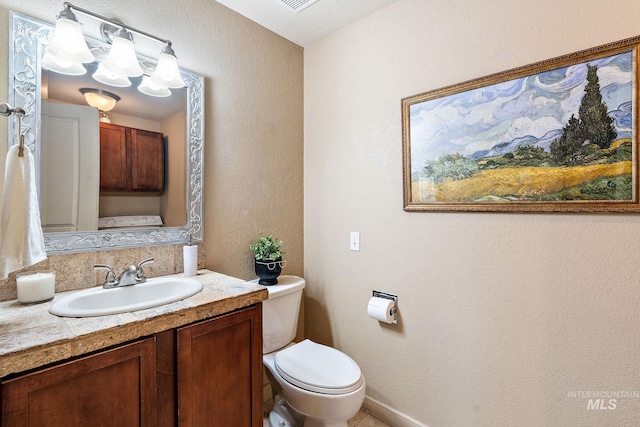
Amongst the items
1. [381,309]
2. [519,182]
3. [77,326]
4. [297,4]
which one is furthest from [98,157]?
[519,182]

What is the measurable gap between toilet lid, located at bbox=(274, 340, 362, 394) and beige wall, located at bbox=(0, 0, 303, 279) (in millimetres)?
555

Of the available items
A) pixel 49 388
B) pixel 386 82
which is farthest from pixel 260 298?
pixel 386 82

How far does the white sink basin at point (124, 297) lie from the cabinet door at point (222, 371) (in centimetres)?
18

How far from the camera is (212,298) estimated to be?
1.13 meters

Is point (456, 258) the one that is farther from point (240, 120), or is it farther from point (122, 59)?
point (122, 59)

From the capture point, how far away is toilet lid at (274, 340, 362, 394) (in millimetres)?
1342

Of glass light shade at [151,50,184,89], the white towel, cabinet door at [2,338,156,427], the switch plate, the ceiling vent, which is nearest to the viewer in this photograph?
cabinet door at [2,338,156,427]

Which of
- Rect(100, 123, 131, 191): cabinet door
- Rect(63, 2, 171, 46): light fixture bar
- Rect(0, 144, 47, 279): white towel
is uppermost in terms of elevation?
Rect(63, 2, 171, 46): light fixture bar

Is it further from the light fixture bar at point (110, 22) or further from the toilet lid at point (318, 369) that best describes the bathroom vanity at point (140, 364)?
the light fixture bar at point (110, 22)

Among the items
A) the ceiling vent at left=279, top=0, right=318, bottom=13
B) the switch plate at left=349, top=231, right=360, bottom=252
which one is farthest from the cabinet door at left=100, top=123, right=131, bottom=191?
the switch plate at left=349, top=231, right=360, bottom=252

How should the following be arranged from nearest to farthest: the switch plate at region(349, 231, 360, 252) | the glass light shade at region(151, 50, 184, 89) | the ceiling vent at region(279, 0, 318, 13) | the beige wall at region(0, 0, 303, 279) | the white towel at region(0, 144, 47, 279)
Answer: the white towel at region(0, 144, 47, 279), the glass light shade at region(151, 50, 184, 89), the beige wall at region(0, 0, 303, 279), the ceiling vent at region(279, 0, 318, 13), the switch plate at region(349, 231, 360, 252)

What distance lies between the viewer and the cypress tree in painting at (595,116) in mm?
1134

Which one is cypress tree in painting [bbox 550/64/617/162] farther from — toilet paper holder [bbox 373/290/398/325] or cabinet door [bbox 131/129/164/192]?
cabinet door [bbox 131/129/164/192]

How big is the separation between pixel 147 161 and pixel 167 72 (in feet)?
1.44
